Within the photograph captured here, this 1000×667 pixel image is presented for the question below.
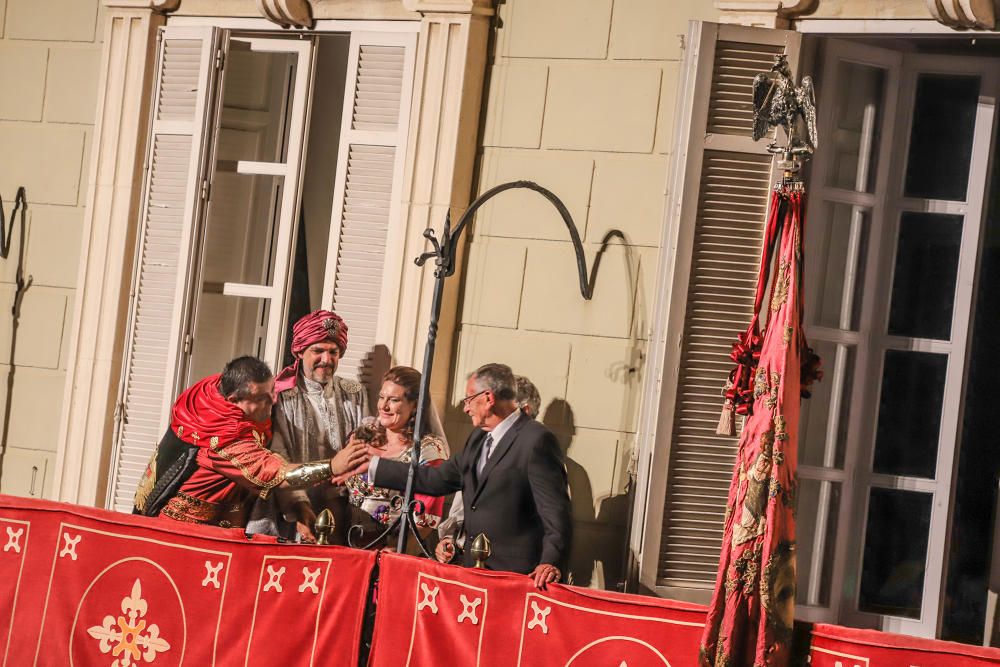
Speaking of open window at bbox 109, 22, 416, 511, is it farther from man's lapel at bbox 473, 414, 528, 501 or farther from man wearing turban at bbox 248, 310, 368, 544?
man's lapel at bbox 473, 414, 528, 501

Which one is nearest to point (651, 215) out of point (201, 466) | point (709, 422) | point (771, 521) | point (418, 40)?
point (709, 422)

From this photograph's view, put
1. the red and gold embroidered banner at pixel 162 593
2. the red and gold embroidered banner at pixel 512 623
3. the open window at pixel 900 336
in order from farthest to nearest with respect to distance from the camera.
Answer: the open window at pixel 900 336
the red and gold embroidered banner at pixel 162 593
the red and gold embroidered banner at pixel 512 623

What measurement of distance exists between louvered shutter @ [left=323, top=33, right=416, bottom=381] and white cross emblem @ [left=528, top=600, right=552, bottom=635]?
5.69ft


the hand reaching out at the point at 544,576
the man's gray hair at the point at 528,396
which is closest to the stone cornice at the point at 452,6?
the man's gray hair at the point at 528,396

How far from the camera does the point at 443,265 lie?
5098mm

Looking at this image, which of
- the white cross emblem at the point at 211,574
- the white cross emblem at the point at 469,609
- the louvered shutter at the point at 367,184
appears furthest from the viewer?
the louvered shutter at the point at 367,184

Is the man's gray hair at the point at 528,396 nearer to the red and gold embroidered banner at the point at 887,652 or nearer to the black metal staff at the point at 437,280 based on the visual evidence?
the black metal staff at the point at 437,280

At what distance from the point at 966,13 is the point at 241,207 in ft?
11.4

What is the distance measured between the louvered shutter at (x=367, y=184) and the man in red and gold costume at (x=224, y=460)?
532mm

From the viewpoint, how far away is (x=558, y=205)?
5.37m

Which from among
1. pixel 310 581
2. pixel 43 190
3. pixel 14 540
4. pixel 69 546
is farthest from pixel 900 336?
pixel 43 190

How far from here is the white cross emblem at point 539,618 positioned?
425 centimetres

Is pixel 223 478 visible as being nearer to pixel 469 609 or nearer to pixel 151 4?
pixel 469 609

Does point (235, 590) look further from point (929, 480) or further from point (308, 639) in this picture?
point (929, 480)
